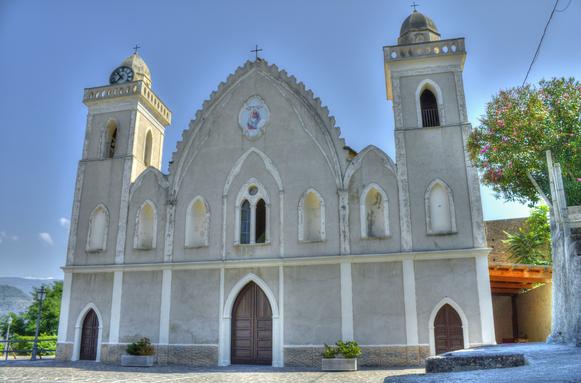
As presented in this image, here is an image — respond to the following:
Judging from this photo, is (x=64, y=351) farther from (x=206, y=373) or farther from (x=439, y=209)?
(x=439, y=209)

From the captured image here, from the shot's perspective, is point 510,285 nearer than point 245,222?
No

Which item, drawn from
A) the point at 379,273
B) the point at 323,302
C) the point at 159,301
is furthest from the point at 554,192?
the point at 159,301

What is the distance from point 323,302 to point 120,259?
9.09 metres

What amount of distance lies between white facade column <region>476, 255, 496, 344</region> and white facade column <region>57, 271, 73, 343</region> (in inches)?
659

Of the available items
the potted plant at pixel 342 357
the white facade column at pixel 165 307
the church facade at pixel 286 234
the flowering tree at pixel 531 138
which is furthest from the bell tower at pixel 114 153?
the flowering tree at pixel 531 138

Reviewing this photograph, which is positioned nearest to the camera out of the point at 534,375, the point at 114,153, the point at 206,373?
the point at 534,375

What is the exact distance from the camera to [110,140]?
24234 millimetres

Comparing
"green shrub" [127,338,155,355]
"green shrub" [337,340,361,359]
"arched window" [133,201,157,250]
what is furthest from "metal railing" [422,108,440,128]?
"green shrub" [127,338,155,355]

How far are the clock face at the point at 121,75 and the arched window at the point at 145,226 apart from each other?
23.0 ft

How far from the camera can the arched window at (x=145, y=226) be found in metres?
21.4

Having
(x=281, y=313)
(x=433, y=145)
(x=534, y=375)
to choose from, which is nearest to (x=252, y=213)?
(x=281, y=313)

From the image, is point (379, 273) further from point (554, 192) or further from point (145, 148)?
point (145, 148)

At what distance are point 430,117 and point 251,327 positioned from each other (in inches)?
440

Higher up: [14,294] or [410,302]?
[14,294]
